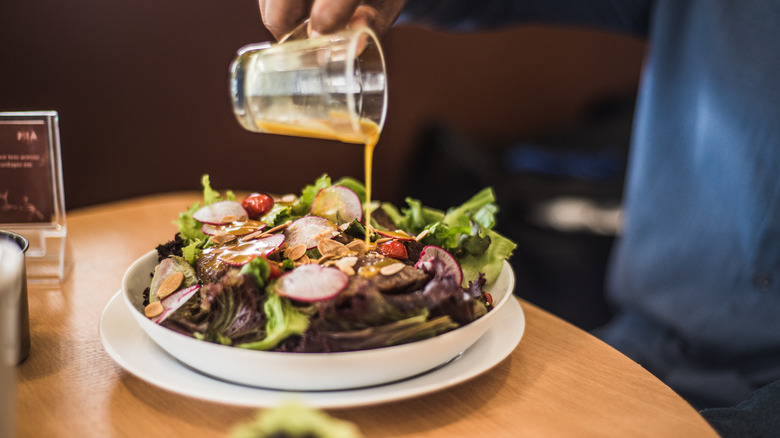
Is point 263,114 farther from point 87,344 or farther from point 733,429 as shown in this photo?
point 733,429

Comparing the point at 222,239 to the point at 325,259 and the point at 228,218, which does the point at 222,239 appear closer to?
the point at 228,218

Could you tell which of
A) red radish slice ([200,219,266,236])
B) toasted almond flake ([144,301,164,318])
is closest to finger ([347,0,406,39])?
red radish slice ([200,219,266,236])

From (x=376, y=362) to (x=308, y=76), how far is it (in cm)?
49

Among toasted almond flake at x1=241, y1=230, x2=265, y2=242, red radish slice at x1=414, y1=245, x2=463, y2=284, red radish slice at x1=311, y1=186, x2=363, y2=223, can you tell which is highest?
red radish slice at x1=311, y1=186, x2=363, y2=223

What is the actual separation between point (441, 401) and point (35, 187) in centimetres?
100

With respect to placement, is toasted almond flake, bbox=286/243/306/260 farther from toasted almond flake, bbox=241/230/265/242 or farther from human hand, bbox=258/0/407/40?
human hand, bbox=258/0/407/40

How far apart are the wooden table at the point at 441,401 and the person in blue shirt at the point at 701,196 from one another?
59cm

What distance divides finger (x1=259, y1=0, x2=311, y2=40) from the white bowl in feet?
2.23

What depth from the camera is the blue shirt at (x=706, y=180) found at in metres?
1.63

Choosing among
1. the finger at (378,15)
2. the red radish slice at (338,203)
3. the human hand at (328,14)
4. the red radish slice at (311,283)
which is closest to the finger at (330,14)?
the human hand at (328,14)

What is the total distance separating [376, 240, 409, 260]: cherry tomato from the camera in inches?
45.6

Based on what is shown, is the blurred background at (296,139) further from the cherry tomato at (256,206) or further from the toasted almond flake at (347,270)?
the toasted almond flake at (347,270)

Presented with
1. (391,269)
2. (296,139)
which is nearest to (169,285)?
(391,269)

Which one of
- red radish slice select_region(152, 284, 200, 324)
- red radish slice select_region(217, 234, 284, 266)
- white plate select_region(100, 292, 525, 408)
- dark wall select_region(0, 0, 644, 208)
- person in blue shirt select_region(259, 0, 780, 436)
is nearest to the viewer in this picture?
white plate select_region(100, 292, 525, 408)
